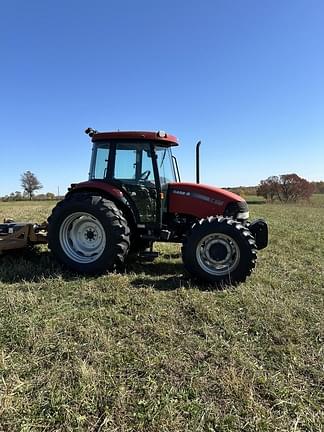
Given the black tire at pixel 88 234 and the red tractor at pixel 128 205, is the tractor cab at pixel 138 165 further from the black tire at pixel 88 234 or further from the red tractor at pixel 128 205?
the black tire at pixel 88 234

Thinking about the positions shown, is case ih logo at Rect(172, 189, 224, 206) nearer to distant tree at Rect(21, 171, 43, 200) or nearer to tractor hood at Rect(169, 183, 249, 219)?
tractor hood at Rect(169, 183, 249, 219)

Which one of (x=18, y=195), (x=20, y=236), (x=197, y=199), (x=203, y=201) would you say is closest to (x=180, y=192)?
(x=197, y=199)

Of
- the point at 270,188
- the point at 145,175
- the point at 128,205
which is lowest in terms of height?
the point at 128,205

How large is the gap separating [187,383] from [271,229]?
9.75m

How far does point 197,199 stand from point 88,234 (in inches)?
72.3

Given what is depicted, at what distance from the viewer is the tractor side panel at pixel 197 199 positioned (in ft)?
20.4

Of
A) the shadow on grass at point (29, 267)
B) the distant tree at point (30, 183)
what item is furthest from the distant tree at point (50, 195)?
the shadow on grass at point (29, 267)

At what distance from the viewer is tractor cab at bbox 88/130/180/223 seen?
20.3 feet

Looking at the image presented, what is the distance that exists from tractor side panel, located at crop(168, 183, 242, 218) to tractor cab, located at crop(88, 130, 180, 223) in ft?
0.79

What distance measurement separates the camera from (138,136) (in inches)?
242

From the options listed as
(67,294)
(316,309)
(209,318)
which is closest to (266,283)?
(316,309)

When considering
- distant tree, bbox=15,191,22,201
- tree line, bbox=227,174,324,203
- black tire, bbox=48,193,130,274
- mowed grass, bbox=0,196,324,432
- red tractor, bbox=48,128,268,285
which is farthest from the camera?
distant tree, bbox=15,191,22,201

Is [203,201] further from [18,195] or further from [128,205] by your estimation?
[18,195]

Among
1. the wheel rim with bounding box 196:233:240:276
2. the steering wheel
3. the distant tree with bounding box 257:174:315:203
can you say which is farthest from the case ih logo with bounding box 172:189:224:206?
the distant tree with bounding box 257:174:315:203
